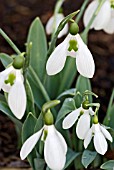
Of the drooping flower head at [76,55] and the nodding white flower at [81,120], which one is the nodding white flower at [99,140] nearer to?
the nodding white flower at [81,120]

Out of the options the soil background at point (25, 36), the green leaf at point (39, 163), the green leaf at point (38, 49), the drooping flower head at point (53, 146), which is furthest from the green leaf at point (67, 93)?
the soil background at point (25, 36)

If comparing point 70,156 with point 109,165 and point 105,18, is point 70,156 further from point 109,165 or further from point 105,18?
point 105,18

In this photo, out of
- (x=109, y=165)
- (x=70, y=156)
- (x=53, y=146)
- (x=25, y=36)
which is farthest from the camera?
(x=25, y=36)

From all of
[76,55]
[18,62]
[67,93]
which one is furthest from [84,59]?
[67,93]

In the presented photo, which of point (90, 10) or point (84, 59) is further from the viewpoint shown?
point (90, 10)

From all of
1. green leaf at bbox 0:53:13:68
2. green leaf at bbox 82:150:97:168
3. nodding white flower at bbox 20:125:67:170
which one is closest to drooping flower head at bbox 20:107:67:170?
nodding white flower at bbox 20:125:67:170

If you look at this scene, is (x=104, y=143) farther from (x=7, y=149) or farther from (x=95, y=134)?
(x=7, y=149)
